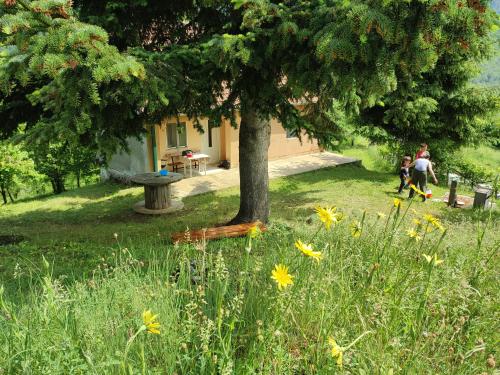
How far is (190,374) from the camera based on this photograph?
6.26 ft

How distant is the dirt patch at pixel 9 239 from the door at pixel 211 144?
9.35 m

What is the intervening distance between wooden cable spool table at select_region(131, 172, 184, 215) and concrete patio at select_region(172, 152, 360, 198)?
1793 millimetres

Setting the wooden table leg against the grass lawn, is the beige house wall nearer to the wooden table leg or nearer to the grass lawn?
the wooden table leg

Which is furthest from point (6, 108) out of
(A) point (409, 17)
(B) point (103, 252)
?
(A) point (409, 17)

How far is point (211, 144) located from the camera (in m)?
17.2

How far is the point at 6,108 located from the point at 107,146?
2573mm

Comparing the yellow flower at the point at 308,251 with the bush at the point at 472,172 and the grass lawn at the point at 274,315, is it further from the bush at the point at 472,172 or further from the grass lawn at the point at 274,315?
the bush at the point at 472,172

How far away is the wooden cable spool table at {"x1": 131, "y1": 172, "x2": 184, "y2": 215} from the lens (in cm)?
1102

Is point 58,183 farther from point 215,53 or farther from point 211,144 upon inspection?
point 215,53

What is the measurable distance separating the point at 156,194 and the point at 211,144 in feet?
21.0

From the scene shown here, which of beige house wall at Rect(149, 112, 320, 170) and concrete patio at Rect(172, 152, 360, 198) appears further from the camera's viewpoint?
beige house wall at Rect(149, 112, 320, 170)

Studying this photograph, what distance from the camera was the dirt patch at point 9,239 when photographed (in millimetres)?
7994

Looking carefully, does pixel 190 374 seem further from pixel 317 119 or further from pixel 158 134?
pixel 158 134

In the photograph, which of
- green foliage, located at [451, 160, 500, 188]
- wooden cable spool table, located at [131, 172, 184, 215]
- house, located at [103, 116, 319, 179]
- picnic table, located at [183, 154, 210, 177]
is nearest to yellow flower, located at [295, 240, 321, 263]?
wooden cable spool table, located at [131, 172, 184, 215]
